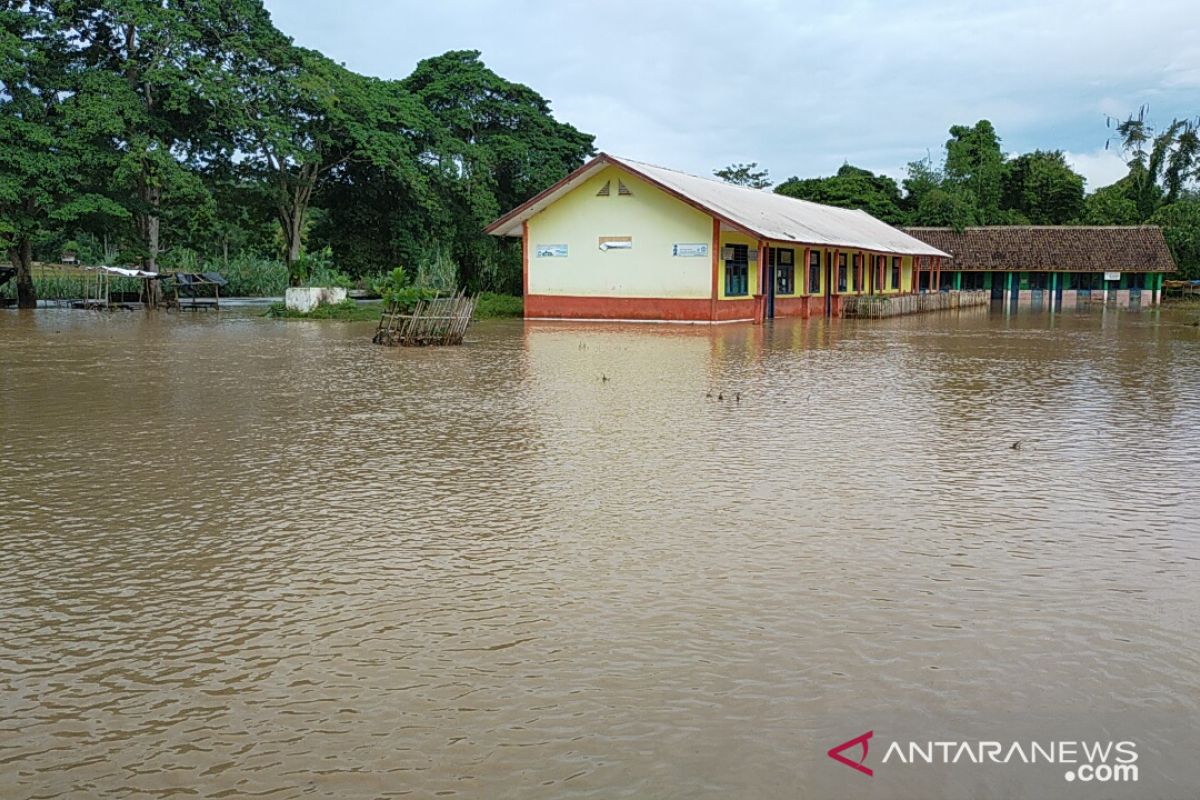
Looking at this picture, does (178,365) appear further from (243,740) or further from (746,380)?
(243,740)

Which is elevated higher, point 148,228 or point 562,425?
point 148,228

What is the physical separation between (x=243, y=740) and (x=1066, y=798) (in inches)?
110

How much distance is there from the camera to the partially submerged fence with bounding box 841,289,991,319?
34.5 metres

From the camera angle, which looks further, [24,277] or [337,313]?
[24,277]

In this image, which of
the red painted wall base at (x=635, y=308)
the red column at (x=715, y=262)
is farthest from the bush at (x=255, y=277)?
the red column at (x=715, y=262)

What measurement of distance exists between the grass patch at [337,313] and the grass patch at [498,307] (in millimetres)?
3241

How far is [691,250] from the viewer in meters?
29.6

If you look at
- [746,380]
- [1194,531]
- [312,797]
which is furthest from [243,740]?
[746,380]

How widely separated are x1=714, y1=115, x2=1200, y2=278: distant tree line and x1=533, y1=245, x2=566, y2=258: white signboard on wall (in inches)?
1342

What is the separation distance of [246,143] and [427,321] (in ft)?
65.6

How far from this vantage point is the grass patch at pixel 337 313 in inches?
1223

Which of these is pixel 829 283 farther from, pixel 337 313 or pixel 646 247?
pixel 337 313

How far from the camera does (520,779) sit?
345 cm

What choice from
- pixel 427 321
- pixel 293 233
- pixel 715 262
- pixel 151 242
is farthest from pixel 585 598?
pixel 293 233
